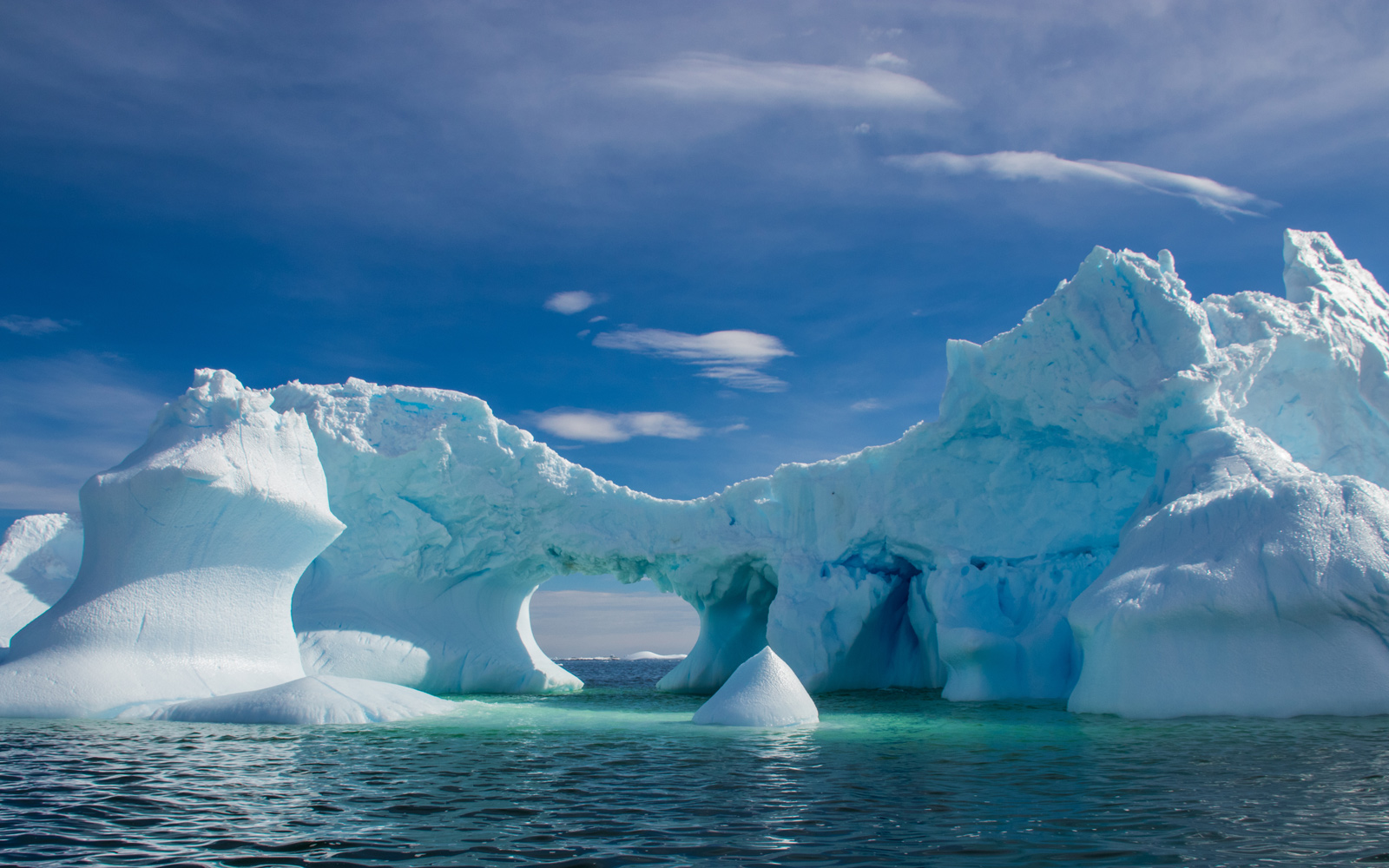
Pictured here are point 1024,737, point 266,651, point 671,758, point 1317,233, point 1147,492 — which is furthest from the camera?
point 1317,233

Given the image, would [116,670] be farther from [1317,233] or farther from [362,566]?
[1317,233]

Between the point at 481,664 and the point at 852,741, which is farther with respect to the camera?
the point at 481,664

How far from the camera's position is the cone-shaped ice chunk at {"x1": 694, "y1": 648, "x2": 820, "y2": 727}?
37.3ft

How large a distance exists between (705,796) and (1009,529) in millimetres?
14019

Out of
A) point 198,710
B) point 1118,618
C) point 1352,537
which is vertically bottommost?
point 198,710

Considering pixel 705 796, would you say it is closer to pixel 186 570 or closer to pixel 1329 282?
pixel 186 570

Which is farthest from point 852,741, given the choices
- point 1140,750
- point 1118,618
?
point 1118,618

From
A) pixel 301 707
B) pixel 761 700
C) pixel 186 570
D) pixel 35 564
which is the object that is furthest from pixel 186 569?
Answer: pixel 35 564

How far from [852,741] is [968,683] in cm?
761

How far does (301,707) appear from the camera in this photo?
11711 millimetres

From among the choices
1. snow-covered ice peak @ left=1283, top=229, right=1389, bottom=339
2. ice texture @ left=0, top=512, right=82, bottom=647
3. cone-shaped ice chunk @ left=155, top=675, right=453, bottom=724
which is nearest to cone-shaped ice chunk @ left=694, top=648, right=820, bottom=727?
cone-shaped ice chunk @ left=155, top=675, right=453, bottom=724

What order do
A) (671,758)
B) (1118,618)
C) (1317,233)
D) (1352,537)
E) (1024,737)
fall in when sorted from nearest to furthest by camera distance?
(671,758)
(1024,737)
(1352,537)
(1118,618)
(1317,233)

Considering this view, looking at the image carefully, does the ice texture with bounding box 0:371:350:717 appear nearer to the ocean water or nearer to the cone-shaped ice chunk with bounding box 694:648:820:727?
the ocean water

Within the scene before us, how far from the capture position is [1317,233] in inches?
773
